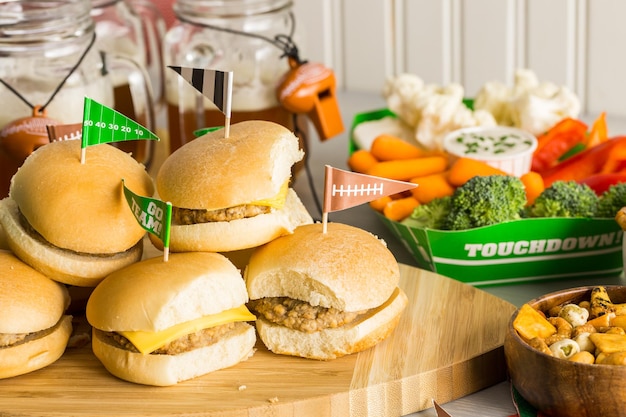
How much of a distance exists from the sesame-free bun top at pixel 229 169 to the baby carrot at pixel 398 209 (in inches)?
18.2

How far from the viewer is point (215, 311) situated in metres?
1.54

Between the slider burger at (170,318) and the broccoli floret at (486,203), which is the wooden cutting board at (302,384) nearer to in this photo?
the slider burger at (170,318)

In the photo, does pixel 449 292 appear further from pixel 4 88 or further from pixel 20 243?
pixel 4 88

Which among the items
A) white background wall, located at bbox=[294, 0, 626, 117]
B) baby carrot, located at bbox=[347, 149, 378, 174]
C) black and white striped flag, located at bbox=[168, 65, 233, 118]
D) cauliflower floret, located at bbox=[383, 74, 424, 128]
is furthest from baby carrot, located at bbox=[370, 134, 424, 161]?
white background wall, located at bbox=[294, 0, 626, 117]

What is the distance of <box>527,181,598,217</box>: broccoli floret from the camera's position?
195 centimetres

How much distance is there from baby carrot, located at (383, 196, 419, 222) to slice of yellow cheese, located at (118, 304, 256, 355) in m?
0.66

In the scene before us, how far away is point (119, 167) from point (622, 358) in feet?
2.92

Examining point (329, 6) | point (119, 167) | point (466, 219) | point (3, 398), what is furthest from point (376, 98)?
point (3, 398)

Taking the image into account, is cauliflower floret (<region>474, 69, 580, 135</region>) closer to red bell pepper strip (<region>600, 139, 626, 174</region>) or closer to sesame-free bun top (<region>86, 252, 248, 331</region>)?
red bell pepper strip (<region>600, 139, 626, 174</region>)

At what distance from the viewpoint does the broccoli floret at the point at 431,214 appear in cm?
204

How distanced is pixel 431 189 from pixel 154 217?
0.83 meters

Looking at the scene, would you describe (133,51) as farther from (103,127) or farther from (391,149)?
(103,127)

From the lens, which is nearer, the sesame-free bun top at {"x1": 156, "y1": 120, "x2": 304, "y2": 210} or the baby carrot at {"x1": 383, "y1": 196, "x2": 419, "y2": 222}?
the sesame-free bun top at {"x1": 156, "y1": 120, "x2": 304, "y2": 210}

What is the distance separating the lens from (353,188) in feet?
5.39
